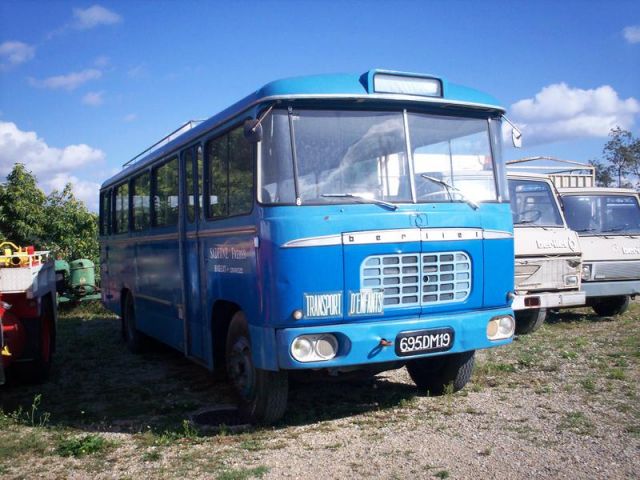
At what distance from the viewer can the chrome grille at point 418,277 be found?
5566mm

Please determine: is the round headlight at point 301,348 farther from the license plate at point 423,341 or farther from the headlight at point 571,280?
the headlight at point 571,280

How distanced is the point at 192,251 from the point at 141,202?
2740 mm

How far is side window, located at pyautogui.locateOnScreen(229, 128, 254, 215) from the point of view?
5.70 meters

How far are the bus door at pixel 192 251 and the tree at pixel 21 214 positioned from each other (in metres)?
11.3

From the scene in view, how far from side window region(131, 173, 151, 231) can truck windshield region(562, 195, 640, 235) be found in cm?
693

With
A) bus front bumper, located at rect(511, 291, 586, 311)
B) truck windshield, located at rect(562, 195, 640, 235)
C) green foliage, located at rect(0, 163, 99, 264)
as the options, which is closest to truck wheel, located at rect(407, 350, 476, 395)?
bus front bumper, located at rect(511, 291, 586, 311)

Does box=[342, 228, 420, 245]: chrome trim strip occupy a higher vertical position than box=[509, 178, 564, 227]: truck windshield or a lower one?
lower

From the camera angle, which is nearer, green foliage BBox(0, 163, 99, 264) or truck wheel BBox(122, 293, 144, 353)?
truck wheel BBox(122, 293, 144, 353)

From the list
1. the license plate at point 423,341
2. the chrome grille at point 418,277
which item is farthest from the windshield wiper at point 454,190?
the license plate at point 423,341

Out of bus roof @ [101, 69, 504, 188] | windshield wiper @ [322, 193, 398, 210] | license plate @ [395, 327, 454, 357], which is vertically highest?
bus roof @ [101, 69, 504, 188]

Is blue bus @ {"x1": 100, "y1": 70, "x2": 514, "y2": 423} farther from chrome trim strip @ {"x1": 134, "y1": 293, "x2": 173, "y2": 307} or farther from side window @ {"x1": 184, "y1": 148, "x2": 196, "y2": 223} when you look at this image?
chrome trim strip @ {"x1": 134, "y1": 293, "x2": 173, "y2": 307}

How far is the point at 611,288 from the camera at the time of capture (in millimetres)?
11242

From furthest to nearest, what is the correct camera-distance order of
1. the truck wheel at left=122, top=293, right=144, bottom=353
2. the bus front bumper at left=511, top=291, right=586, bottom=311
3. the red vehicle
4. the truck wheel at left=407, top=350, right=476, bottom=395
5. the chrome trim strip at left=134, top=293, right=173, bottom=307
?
the truck wheel at left=122, top=293, right=144, bottom=353 < the bus front bumper at left=511, top=291, right=586, bottom=311 < the chrome trim strip at left=134, top=293, right=173, bottom=307 < the red vehicle < the truck wheel at left=407, top=350, right=476, bottom=395

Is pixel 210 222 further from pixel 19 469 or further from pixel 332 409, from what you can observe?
pixel 19 469
